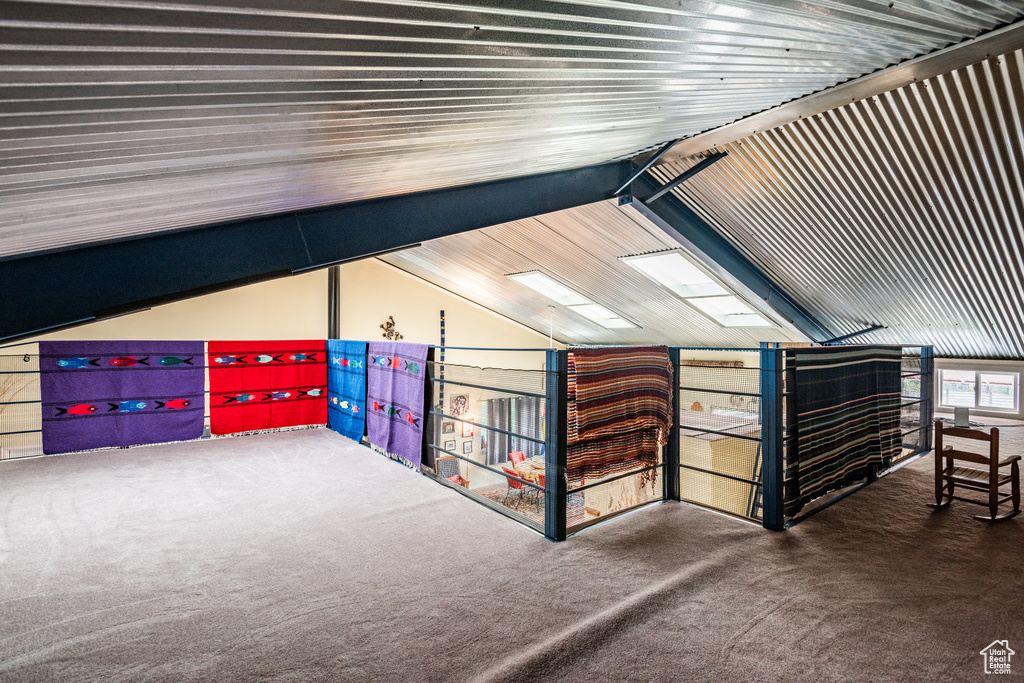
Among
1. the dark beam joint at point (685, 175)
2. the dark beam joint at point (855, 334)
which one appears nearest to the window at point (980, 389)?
the dark beam joint at point (855, 334)

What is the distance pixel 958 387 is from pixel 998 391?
55 centimetres

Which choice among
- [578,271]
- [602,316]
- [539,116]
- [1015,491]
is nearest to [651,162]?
[539,116]

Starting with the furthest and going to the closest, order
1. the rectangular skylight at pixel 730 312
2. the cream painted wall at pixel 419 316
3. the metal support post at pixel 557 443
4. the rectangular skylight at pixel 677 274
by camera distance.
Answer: the cream painted wall at pixel 419 316
the rectangular skylight at pixel 730 312
the rectangular skylight at pixel 677 274
the metal support post at pixel 557 443

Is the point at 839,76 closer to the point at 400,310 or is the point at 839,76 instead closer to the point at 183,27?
the point at 183,27

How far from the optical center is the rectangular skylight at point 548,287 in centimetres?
962

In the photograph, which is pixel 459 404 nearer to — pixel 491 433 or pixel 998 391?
pixel 491 433

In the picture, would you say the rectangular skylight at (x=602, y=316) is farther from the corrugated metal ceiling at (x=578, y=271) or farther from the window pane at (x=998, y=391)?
the window pane at (x=998, y=391)

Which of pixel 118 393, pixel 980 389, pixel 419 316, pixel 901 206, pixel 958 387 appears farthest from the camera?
pixel 419 316

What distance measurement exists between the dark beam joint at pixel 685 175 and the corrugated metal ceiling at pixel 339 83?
1728 millimetres

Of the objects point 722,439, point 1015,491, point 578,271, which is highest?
point 578,271

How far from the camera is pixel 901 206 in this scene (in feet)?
18.2

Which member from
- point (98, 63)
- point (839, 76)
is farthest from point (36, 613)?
point (839, 76)

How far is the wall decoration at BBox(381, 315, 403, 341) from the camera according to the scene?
34.3 feet

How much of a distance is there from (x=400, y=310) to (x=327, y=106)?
8.86m
